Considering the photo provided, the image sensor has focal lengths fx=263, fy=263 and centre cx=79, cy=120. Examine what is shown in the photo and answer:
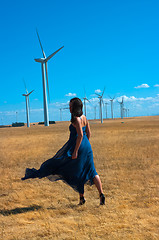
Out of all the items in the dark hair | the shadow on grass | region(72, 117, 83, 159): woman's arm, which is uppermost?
the dark hair

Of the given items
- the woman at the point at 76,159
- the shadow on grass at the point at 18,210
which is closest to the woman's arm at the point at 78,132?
the woman at the point at 76,159

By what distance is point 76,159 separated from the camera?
18.0 feet

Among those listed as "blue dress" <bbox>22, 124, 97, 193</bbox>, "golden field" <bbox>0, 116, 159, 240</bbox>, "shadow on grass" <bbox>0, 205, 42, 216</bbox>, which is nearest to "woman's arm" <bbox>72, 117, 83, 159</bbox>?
"blue dress" <bbox>22, 124, 97, 193</bbox>

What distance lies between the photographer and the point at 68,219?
5.04 metres

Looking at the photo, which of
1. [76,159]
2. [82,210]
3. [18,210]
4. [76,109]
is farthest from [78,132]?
[18,210]

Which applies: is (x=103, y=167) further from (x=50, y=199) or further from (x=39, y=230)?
(x=39, y=230)

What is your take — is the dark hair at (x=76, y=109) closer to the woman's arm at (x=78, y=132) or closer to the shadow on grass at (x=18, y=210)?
the woman's arm at (x=78, y=132)

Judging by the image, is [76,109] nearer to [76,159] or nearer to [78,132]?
[78,132]

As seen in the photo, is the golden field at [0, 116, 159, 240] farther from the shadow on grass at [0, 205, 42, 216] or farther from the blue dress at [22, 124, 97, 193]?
the blue dress at [22, 124, 97, 193]

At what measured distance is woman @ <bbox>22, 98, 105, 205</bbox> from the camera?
530 cm

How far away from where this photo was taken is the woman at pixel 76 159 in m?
5.30

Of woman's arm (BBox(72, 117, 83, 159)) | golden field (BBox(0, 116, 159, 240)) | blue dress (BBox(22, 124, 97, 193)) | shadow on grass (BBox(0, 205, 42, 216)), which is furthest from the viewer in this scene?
shadow on grass (BBox(0, 205, 42, 216))

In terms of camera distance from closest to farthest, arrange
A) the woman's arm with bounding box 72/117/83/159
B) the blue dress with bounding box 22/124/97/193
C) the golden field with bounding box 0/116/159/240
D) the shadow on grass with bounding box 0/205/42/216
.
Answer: the golden field with bounding box 0/116/159/240
the woman's arm with bounding box 72/117/83/159
the blue dress with bounding box 22/124/97/193
the shadow on grass with bounding box 0/205/42/216

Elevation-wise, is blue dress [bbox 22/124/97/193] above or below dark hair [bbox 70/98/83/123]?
below
